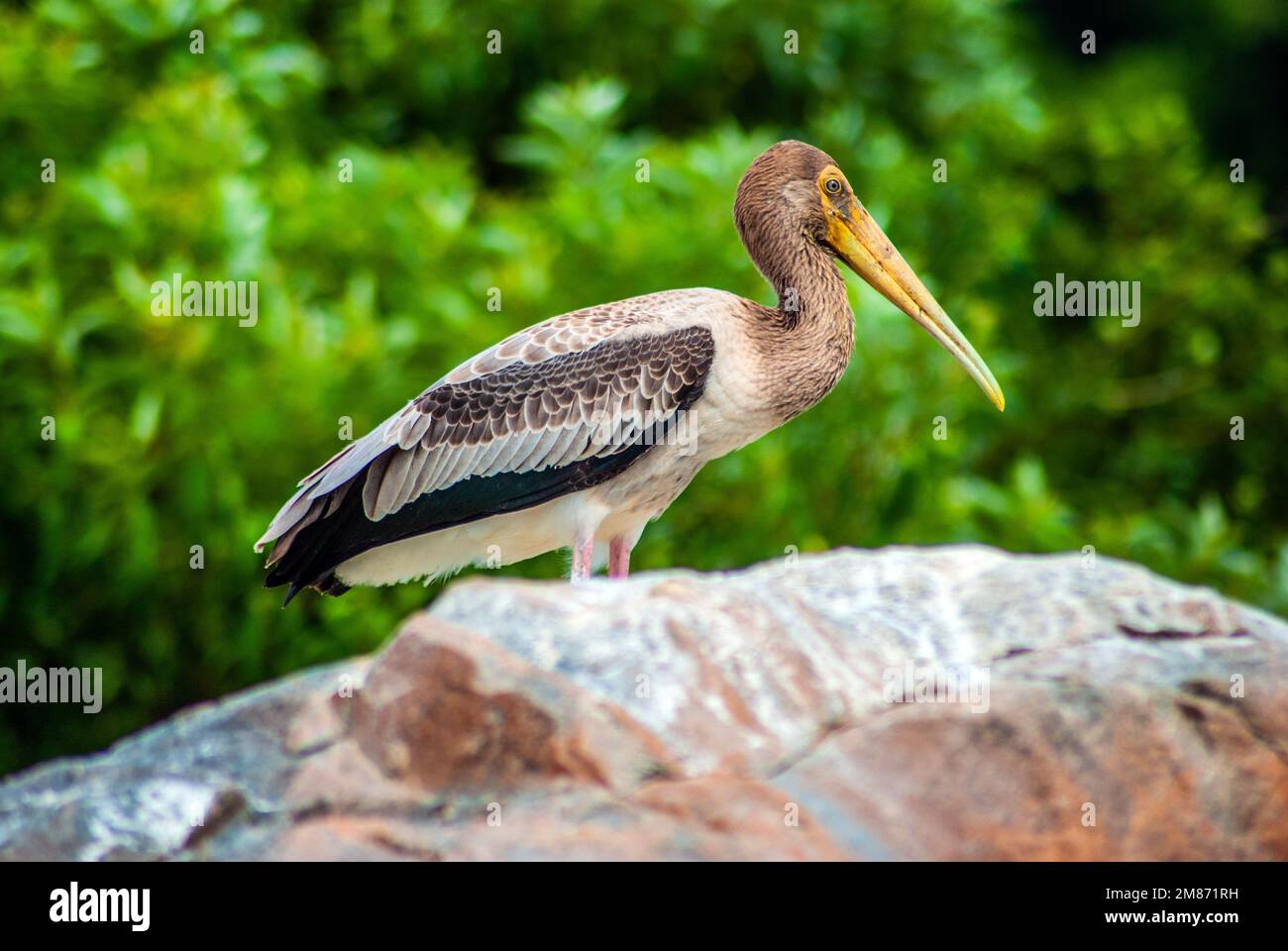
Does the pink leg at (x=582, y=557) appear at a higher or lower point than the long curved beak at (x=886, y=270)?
lower

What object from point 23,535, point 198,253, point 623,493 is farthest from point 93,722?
point 623,493

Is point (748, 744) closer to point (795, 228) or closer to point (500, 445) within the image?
point (500, 445)

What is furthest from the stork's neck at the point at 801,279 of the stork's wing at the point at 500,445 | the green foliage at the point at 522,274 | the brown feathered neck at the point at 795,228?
the green foliage at the point at 522,274

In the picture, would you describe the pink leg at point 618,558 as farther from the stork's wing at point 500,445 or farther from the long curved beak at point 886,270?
the long curved beak at point 886,270

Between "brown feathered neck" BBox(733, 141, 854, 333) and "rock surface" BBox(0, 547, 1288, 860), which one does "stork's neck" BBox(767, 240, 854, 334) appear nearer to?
"brown feathered neck" BBox(733, 141, 854, 333)

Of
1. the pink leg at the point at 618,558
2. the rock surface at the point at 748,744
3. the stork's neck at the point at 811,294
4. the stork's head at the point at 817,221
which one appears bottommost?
the rock surface at the point at 748,744

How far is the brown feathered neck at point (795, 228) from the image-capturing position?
6.79 meters

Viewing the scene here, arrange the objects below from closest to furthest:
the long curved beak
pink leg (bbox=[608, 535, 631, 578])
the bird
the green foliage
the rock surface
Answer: the rock surface, the bird, the long curved beak, pink leg (bbox=[608, 535, 631, 578]), the green foliage

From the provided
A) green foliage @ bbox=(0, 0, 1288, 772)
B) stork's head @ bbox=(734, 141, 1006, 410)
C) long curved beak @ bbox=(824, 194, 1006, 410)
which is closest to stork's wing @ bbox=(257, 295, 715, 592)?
stork's head @ bbox=(734, 141, 1006, 410)

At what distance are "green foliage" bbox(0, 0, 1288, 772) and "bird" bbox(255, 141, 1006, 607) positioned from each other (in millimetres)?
1688

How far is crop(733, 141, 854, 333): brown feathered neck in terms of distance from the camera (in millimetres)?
6789

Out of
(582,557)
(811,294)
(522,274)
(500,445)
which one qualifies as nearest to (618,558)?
(582,557)

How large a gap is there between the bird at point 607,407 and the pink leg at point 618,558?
11.1 inches

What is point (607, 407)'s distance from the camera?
6.65 m
